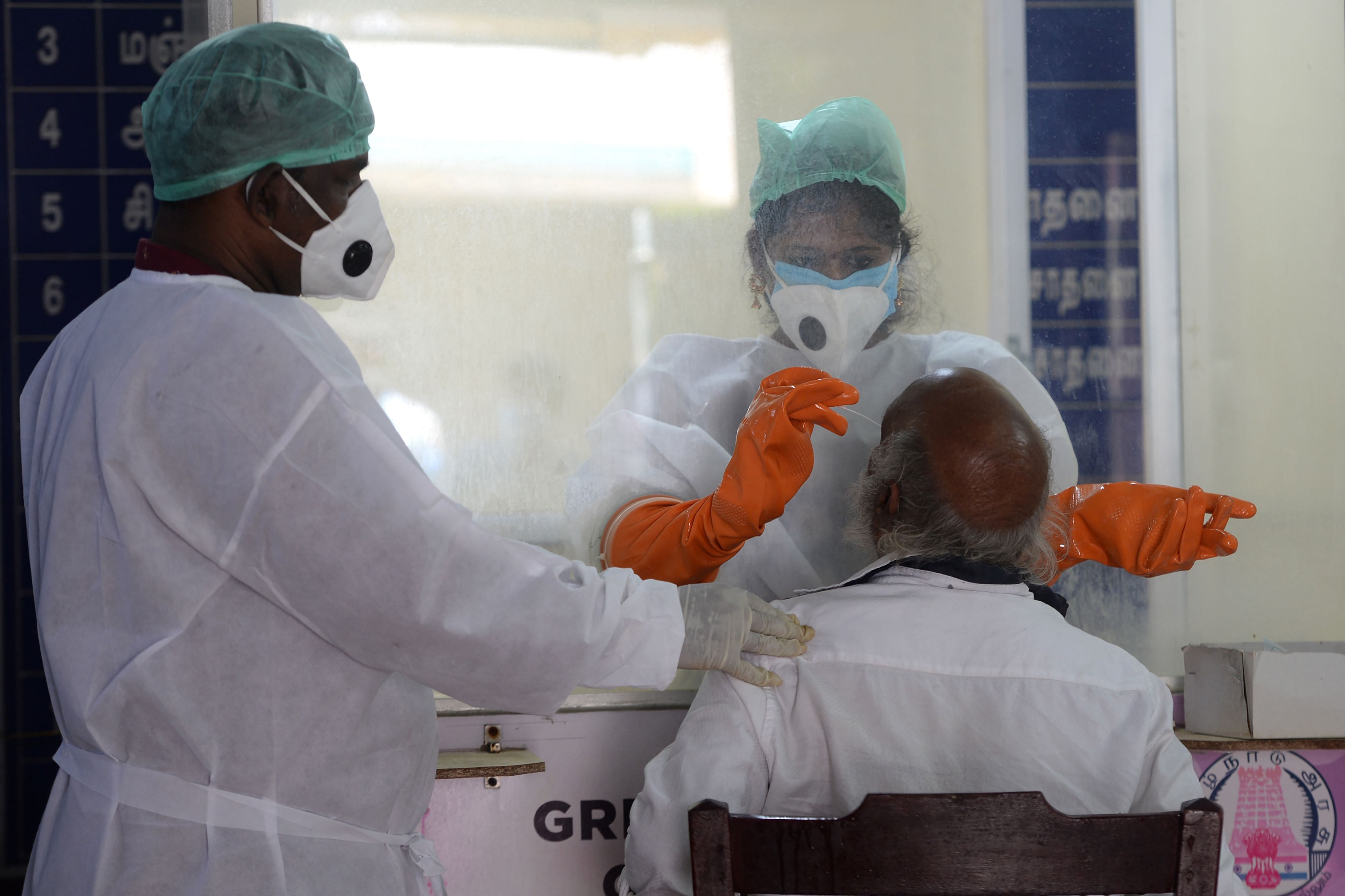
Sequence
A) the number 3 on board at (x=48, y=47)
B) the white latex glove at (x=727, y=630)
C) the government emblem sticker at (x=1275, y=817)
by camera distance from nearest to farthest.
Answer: the white latex glove at (x=727, y=630) → the government emblem sticker at (x=1275, y=817) → the number 3 on board at (x=48, y=47)

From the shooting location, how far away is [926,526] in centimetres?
116

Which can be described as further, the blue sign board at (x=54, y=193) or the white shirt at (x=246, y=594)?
the blue sign board at (x=54, y=193)

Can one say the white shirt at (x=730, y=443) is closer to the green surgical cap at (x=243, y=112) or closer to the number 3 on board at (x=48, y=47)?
the green surgical cap at (x=243, y=112)

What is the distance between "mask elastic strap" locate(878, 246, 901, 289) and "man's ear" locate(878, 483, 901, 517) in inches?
15.3

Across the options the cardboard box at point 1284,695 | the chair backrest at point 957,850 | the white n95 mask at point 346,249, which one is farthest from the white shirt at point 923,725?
the white n95 mask at point 346,249

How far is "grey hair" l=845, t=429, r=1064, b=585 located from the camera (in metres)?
1.15

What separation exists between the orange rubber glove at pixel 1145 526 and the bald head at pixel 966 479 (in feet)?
0.86

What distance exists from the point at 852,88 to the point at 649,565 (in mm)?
784

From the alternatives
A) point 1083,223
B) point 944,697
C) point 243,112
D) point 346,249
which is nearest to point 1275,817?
point 944,697

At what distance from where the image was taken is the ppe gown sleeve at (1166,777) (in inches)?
40.2

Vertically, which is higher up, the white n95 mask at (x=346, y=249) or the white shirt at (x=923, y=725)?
the white n95 mask at (x=346, y=249)

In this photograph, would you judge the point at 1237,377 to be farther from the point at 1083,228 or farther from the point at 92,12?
the point at 92,12

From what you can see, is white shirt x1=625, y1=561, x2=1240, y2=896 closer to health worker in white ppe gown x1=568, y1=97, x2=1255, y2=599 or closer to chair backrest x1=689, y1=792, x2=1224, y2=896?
chair backrest x1=689, y1=792, x2=1224, y2=896

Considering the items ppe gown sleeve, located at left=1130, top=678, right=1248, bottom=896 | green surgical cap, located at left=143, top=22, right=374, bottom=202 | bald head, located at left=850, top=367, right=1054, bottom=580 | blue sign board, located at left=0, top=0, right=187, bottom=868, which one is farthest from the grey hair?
blue sign board, located at left=0, top=0, right=187, bottom=868
